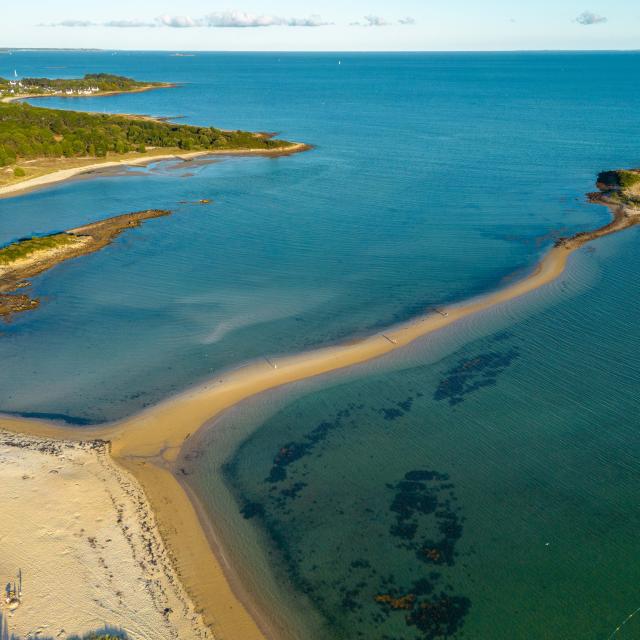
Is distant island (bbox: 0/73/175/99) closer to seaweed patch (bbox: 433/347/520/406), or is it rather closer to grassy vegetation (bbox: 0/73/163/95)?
grassy vegetation (bbox: 0/73/163/95)

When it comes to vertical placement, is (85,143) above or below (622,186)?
above

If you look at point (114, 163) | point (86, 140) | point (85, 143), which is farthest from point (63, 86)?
point (114, 163)

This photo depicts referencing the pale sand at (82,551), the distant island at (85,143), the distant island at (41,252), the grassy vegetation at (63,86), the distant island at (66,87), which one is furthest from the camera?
the grassy vegetation at (63,86)

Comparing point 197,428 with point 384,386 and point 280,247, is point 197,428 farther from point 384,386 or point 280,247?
point 280,247

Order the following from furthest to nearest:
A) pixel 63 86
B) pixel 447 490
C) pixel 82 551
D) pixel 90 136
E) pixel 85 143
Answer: pixel 63 86
pixel 90 136
pixel 85 143
pixel 447 490
pixel 82 551

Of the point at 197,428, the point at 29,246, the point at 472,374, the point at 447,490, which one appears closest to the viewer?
the point at 447,490

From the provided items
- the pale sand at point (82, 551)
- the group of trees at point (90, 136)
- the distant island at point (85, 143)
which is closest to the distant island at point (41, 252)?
the pale sand at point (82, 551)

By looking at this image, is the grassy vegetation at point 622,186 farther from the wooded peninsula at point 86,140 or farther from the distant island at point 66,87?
the distant island at point 66,87
